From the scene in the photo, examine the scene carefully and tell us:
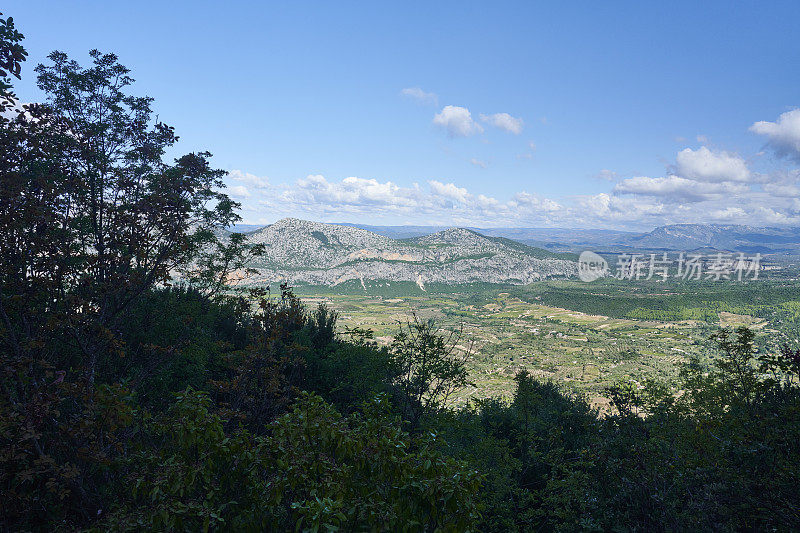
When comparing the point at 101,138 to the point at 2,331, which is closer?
the point at 2,331

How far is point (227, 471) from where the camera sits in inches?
243

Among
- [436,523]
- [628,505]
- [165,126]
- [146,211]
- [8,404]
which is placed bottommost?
[628,505]

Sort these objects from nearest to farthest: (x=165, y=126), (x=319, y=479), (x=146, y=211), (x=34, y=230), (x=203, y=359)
A: (x=319, y=479) → (x=34, y=230) → (x=146, y=211) → (x=165, y=126) → (x=203, y=359)

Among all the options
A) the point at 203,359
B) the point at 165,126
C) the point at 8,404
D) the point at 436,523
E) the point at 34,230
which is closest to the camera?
the point at 436,523

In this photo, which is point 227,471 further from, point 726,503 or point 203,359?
point 203,359

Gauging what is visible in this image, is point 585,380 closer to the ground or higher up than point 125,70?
closer to the ground

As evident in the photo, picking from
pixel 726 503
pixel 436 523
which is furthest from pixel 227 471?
pixel 726 503

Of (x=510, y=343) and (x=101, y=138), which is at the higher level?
(x=101, y=138)

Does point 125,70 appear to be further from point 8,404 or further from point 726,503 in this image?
point 726,503

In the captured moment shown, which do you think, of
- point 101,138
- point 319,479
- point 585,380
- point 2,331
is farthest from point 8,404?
point 585,380

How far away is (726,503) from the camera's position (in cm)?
1137

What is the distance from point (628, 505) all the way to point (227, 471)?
13.6 meters

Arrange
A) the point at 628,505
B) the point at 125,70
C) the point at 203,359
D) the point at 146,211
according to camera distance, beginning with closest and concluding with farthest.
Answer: the point at 146,211 < the point at 628,505 < the point at 125,70 < the point at 203,359

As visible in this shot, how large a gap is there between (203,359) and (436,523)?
731 inches
